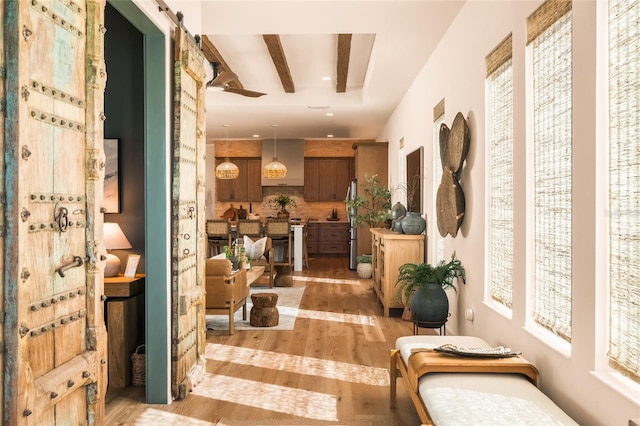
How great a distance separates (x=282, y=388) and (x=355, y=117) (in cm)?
674

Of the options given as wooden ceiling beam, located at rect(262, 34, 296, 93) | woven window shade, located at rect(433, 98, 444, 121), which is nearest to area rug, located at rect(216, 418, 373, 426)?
woven window shade, located at rect(433, 98, 444, 121)

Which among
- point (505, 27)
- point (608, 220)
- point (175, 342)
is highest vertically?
point (505, 27)

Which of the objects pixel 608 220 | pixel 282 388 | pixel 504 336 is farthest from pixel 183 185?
pixel 608 220

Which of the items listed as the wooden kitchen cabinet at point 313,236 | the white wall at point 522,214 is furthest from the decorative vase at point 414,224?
the wooden kitchen cabinet at point 313,236

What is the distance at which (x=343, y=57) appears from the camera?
257 inches

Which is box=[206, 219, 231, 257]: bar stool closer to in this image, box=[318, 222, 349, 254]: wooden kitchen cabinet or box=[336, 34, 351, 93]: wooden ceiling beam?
box=[336, 34, 351, 93]: wooden ceiling beam

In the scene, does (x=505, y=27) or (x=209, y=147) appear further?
(x=209, y=147)

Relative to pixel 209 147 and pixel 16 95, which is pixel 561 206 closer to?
pixel 16 95

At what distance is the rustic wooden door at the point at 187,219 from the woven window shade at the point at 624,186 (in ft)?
8.42

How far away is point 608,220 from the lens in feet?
7.57

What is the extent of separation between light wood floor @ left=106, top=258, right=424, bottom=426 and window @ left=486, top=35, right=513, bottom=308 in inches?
42.4

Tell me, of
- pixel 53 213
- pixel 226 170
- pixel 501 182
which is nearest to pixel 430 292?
pixel 501 182

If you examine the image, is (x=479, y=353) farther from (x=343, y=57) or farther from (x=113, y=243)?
(x=343, y=57)

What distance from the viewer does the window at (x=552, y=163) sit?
2729 millimetres
